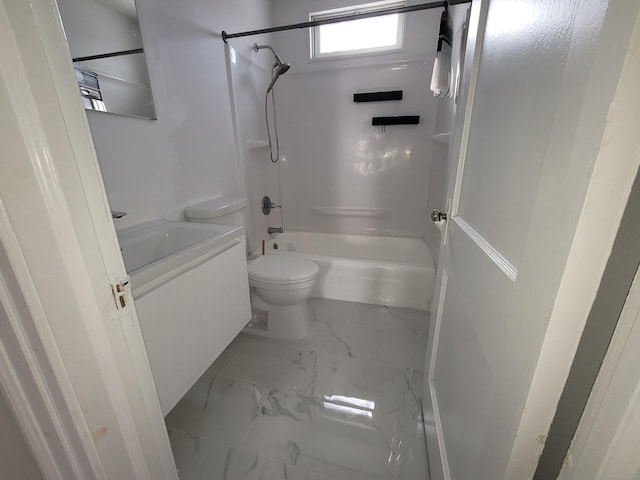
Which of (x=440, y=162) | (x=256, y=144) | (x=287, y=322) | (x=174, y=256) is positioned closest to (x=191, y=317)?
(x=174, y=256)

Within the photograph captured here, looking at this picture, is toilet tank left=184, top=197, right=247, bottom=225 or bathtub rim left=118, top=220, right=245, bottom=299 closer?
bathtub rim left=118, top=220, right=245, bottom=299

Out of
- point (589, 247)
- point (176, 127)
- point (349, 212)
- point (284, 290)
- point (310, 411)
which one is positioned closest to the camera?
point (589, 247)

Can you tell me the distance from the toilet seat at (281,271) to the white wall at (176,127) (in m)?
0.53

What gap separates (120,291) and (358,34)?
107 inches

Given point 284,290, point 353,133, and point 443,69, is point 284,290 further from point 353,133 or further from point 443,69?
point 353,133

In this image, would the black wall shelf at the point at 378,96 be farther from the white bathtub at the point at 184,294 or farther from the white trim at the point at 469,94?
Result: the white bathtub at the point at 184,294

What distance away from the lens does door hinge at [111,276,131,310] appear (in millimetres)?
450

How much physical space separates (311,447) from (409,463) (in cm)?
38

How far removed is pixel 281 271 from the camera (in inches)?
60.3

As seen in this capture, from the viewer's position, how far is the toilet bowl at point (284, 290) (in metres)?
1.49

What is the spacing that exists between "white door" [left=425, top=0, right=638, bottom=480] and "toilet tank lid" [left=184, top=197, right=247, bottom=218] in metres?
1.20

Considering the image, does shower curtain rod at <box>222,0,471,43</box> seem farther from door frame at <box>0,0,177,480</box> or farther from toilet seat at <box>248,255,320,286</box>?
door frame at <box>0,0,177,480</box>

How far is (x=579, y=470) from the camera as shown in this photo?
1.21 ft

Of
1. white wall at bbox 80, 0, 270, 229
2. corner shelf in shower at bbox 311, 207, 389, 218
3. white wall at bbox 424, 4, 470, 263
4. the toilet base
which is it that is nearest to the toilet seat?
the toilet base
